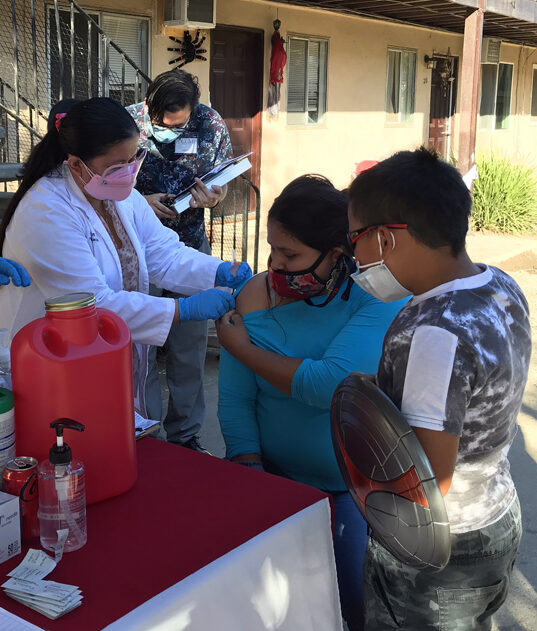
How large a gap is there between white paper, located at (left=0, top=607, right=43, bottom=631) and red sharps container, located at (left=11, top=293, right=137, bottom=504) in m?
0.36

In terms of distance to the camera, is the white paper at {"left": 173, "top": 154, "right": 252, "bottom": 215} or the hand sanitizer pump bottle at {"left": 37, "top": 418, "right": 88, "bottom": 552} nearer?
the hand sanitizer pump bottle at {"left": 37, "top": 418, "right": 88, "bottom": 552}

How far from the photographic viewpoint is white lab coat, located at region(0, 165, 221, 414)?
240cm

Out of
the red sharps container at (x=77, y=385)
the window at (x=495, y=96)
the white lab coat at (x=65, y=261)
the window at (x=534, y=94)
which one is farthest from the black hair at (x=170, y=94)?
the window at (x=534, y=94)

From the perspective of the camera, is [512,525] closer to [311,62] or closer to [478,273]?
[478,273]

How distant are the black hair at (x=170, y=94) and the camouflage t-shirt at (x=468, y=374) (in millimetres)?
2740

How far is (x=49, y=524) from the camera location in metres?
1.47

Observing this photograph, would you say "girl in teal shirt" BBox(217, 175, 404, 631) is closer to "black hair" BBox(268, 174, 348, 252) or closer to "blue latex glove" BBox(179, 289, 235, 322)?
"black hair" BBox(268, 174, 348, 252)

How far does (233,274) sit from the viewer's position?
2730 mm

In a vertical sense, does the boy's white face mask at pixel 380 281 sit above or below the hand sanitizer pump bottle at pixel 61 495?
above

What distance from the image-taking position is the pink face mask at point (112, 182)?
2.51 meters

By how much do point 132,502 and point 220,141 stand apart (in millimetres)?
2886

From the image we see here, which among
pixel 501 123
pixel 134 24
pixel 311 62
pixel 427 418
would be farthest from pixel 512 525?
pixel 501 123

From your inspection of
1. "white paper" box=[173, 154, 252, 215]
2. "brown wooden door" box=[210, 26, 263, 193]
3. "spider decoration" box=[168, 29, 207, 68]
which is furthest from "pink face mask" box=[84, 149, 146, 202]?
"brown wooden door" box=[210, 26, 263, 193]

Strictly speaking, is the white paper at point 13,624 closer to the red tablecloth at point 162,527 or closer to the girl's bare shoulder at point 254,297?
the red tablecloth at point 162,527
